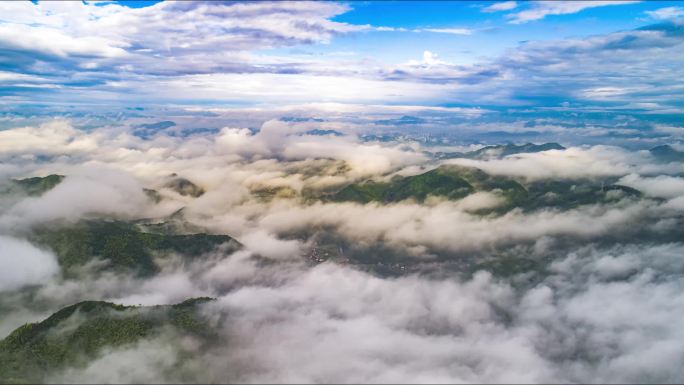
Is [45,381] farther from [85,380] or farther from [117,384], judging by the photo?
[117,384]

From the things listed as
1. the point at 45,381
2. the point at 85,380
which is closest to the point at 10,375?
the point at 45,381

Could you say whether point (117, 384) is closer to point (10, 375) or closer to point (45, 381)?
point (45, 381)

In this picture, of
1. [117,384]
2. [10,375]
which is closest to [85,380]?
[117,384]

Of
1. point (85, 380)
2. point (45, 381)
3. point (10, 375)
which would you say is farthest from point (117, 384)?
point (10, 375)

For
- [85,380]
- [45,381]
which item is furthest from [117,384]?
[45,381]

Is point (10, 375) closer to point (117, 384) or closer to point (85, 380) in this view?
point (85, 380)
